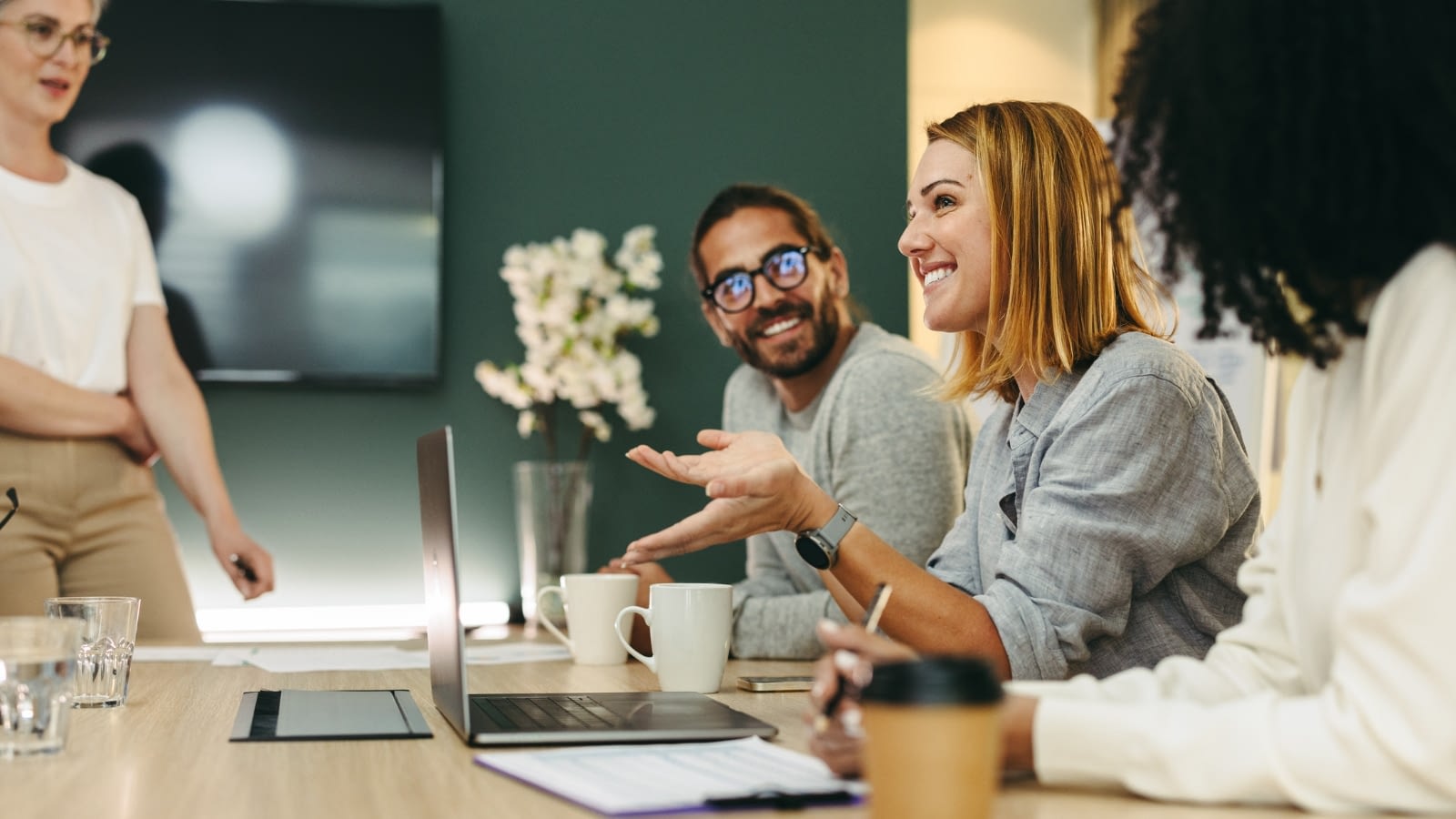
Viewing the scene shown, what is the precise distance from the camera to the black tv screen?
3.10 metres

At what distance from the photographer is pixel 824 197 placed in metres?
3.51

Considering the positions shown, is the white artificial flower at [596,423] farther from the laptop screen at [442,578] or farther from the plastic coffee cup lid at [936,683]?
the plastic coffee cup lid at [936,683]

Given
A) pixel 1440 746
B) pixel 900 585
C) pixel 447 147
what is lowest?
pixel 900 585

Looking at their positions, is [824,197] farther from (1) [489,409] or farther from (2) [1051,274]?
(2) [1051,274]

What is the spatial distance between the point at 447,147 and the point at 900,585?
2.24m

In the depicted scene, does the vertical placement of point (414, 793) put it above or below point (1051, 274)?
below

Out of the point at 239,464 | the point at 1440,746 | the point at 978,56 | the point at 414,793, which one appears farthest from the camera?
the point at 978,56

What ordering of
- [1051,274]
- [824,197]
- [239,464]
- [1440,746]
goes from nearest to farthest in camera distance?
[1440,746], [1051,274], [239,464], [824,197]

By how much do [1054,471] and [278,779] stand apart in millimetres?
888

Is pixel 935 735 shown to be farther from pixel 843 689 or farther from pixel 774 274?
pixel 774 274

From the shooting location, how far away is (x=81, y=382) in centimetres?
276

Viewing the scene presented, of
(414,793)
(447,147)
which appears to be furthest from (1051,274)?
(447,147)

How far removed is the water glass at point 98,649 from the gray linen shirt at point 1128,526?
0.90m

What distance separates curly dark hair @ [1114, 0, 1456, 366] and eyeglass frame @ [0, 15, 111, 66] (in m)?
2.69
